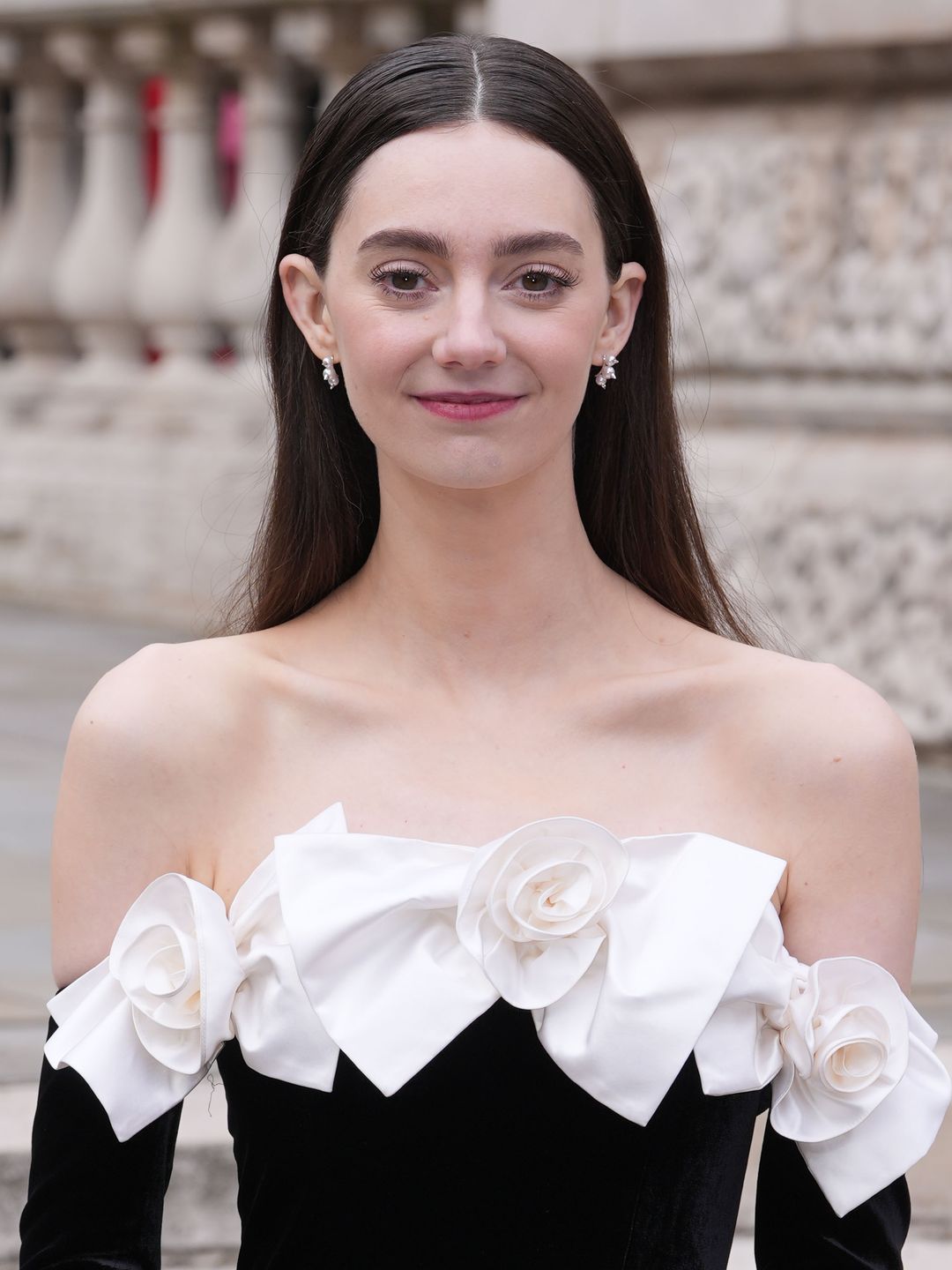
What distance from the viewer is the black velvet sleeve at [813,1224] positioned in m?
2.02

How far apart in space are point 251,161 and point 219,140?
40cm

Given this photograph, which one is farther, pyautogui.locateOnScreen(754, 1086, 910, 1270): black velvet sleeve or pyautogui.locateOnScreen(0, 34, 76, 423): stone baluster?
pyautogui.locateOnScreen(0, 34, 76, 423): stone baluster

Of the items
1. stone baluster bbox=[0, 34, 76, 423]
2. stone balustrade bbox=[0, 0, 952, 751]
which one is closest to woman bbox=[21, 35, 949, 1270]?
stone balustrade bbox=[0, 0, 952, 751]

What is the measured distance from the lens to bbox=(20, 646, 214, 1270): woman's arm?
2.00 m

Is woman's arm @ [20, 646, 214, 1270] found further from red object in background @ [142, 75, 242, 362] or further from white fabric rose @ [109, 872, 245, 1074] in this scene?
red object in background @ [142, 75, 242, 362]

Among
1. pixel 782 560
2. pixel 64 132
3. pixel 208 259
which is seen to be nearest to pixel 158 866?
pixel 782 560

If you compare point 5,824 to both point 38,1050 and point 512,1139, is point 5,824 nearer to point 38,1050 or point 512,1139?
point 38,1050

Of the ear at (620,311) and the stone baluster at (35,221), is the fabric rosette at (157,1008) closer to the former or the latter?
the ear at (620,311)

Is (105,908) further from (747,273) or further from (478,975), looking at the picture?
(747,273)

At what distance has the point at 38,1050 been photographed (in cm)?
291

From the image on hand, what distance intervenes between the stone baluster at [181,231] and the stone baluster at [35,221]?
1.64 ft

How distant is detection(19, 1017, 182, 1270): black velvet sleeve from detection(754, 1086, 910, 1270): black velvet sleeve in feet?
1.88

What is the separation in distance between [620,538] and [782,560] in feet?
9.08

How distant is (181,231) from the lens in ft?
22.2
